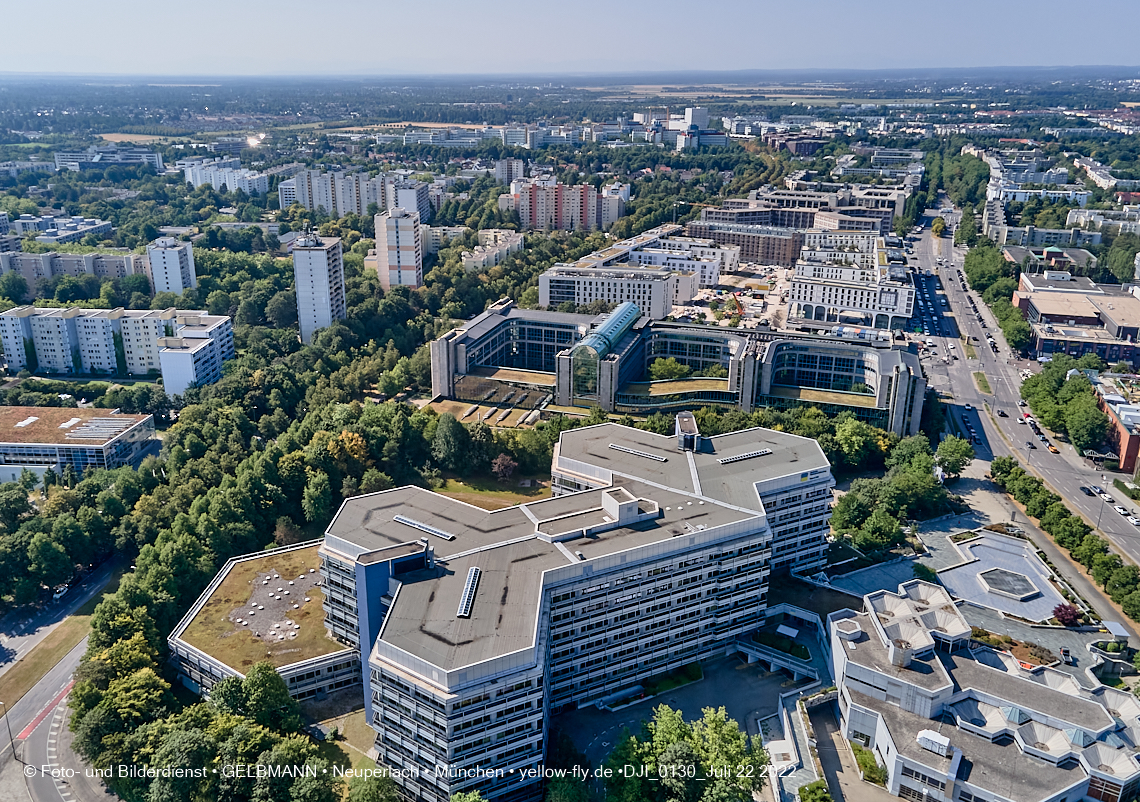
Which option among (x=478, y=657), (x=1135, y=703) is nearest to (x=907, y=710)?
(x=1135, y=703)

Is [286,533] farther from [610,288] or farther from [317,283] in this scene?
[610,288]

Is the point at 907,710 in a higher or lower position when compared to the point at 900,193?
lower

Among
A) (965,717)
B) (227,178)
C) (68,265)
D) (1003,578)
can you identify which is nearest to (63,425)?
(68,265)

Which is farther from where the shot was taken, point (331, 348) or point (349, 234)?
point (349, 234)

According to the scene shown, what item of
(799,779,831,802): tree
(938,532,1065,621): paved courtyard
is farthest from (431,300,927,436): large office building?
(799,779,831,802): tree

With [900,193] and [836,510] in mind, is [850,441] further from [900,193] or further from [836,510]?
[900,193]

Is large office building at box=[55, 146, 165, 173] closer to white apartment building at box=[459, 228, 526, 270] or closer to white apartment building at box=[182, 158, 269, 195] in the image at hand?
white apartment building at box=[182, 158, 269, 195]

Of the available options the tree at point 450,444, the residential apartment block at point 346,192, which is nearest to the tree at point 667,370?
the tree at point 450,444
